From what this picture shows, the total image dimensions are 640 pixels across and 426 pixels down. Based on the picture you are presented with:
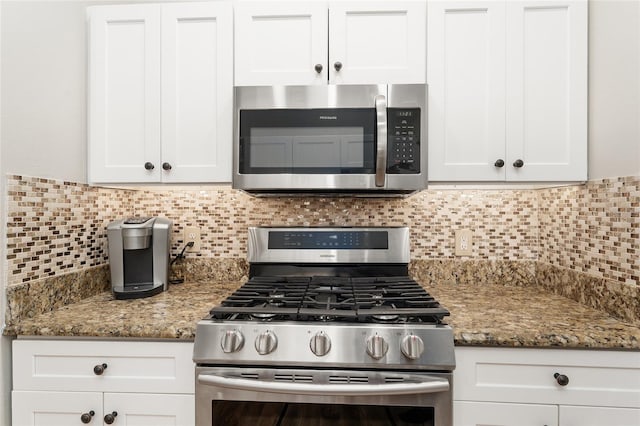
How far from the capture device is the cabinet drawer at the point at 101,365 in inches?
44.6

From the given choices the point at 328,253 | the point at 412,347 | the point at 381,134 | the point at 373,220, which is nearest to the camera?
the point at 412,347

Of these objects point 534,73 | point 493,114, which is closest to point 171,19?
point 493,114

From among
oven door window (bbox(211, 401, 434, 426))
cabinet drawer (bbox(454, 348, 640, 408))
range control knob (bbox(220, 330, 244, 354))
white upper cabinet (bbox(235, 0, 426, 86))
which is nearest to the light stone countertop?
cabinet drawer (bbox(454, 348, 640, 408))

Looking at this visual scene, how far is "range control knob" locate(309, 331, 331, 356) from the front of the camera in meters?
1.04

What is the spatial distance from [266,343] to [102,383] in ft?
1.88

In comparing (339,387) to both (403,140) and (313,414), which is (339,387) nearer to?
(313,414)

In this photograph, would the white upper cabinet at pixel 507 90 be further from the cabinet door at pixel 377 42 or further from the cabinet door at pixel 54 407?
the cabinet door at pixel 54 407

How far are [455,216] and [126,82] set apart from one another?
5.23 ft

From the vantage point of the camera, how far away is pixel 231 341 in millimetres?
1053

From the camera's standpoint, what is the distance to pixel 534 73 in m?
1.40

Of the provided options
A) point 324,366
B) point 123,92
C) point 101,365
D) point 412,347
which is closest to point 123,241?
point 101,365

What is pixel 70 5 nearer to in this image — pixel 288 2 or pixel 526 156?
pixel 288 2

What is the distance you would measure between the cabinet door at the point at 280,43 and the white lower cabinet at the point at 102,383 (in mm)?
1058

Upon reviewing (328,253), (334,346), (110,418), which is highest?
(328,253)
